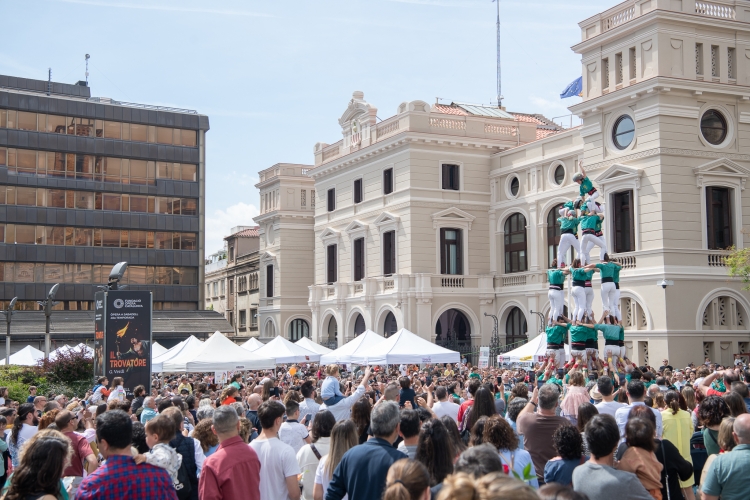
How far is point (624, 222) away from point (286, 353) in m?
13.2

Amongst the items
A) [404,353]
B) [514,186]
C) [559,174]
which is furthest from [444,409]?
[514,186]

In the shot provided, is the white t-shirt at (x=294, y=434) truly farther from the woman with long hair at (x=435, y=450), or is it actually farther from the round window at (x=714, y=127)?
the round window at (x=714, y=127)

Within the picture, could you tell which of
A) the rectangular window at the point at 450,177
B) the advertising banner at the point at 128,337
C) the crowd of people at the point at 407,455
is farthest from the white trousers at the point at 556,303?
the rectangular window at the point at 450,177

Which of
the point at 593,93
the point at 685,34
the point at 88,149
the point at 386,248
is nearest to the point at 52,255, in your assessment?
the point at 88,149

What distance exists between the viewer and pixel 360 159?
1757 inches

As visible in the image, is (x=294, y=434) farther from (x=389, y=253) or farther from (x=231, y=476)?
(x=389, y=253)

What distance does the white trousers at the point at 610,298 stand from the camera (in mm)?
21156

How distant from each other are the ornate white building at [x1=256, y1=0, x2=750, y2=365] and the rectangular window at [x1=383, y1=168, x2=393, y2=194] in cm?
10

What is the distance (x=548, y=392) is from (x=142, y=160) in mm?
51043

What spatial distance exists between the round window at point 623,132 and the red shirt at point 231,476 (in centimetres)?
2632

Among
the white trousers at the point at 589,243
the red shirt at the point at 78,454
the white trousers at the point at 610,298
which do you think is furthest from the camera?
the white trousers at the point at 610,298

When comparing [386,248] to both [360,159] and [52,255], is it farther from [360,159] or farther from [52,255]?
[52,255]

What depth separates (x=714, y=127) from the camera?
30.5 metres

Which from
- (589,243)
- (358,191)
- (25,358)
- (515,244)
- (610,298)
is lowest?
(25,358)
